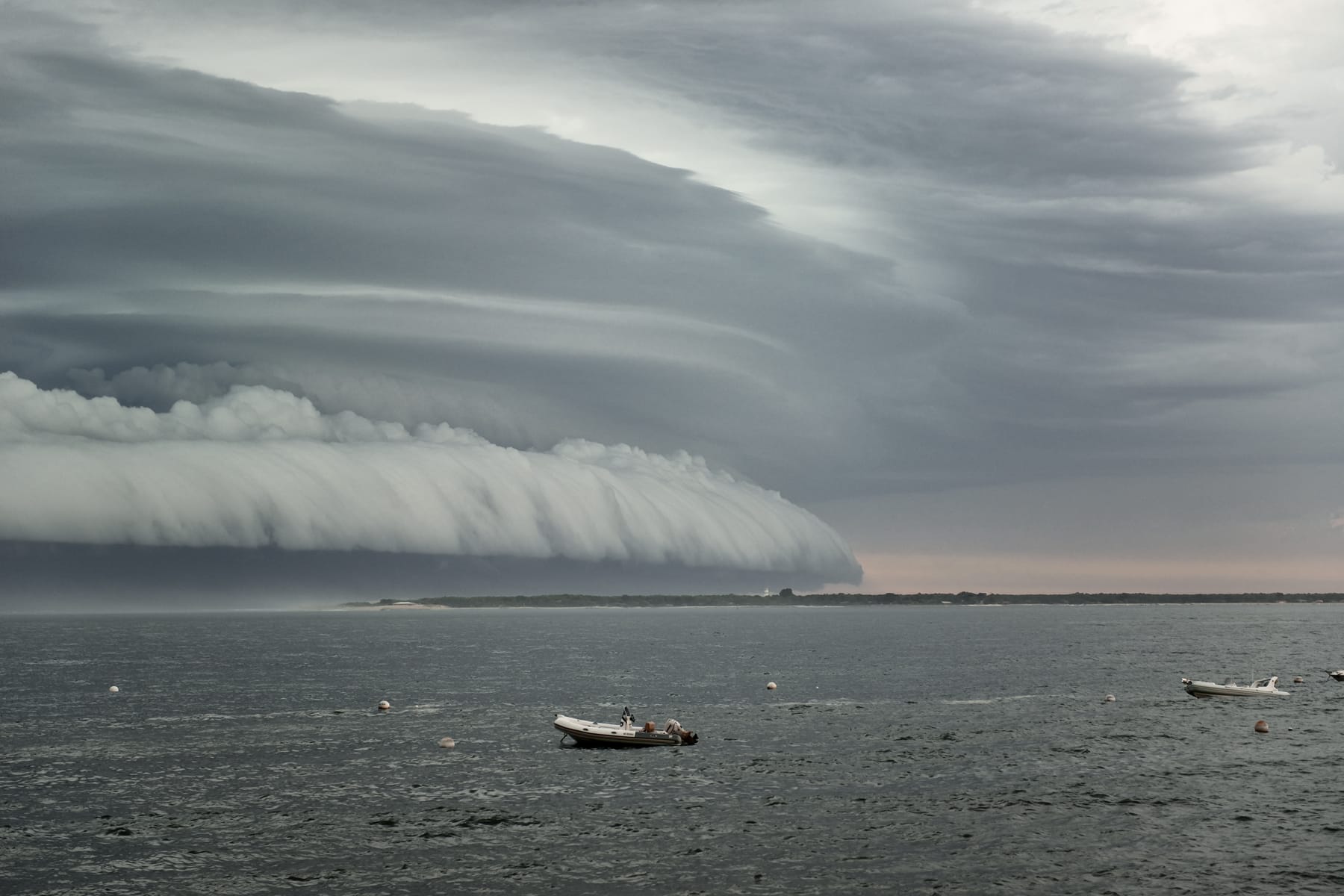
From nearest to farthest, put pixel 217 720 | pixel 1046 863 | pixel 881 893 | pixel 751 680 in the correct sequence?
pixel 881 893 → pixel 1046 863 → pixel 217 720 → pixel 751 680

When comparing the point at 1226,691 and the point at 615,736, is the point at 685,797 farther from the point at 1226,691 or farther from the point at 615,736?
the point at 1226,691

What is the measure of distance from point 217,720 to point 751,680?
77011mm

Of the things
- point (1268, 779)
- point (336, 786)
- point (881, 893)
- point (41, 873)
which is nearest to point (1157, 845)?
point (881, 893)

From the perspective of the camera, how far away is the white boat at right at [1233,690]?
458 feet

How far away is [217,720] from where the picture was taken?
120688 mm

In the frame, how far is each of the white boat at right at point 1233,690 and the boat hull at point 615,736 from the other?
241ft

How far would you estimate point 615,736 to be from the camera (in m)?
102

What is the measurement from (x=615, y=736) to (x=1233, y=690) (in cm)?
8069

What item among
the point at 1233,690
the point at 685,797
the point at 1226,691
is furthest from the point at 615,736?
the point at 1233,690

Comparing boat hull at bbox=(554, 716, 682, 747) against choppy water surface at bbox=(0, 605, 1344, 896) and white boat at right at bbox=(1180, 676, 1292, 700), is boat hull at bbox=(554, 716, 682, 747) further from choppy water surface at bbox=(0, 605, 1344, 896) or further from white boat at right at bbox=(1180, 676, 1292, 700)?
white boat at right at bbox=(1180, 676, 1292, 700)

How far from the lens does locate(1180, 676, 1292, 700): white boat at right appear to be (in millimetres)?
139625

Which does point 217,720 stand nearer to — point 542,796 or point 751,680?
point 542,796


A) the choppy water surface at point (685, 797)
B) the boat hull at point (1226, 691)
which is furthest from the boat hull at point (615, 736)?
the boat hull at point (1226, 691)

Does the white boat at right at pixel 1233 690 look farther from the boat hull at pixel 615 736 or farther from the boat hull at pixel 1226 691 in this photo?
the boat hull at pixel 615 736
